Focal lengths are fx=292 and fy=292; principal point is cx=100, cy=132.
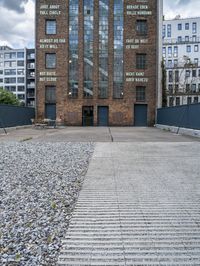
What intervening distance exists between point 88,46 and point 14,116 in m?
12.7

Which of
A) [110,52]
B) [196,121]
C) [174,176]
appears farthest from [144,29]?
[174,176]

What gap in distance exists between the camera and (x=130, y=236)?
3254mm

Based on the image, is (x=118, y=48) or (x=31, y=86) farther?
(x=31, y=86)

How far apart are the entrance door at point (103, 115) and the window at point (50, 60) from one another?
22.9ft

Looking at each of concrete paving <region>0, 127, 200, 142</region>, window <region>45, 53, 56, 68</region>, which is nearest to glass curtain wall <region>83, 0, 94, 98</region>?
window <region>45, 53, 56, 68</region>

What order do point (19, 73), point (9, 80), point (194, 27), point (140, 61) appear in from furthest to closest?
point (9, 80) < point (19, 73) < point (194, 27) < point (140, 61)

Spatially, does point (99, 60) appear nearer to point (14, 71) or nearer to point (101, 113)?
point (101, 113)

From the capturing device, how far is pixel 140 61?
3183cm

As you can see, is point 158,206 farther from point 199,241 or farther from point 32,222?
point 32,222

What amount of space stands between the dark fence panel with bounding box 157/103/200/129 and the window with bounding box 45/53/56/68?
1301 centimetres

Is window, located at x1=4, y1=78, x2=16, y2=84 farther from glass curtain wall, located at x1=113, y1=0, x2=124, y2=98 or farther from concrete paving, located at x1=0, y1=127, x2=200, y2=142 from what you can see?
concrete paving, located at x1=0, y1=127, x2=200, y2=142

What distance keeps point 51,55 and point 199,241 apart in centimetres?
3121

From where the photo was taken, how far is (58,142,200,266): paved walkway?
111 inches

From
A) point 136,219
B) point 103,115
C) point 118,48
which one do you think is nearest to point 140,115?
point 103,115
